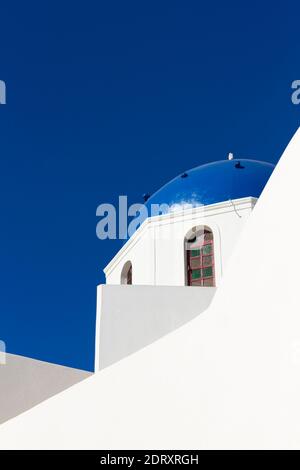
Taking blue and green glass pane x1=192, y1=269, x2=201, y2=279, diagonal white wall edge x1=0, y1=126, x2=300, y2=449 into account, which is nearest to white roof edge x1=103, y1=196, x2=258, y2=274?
blue and green glass pane x1=192, y1=269, x2=201, y2=279

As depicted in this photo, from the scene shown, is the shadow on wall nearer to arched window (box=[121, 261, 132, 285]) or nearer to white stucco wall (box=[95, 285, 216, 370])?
white stucco wall (box=[95, 285, 216, 370])

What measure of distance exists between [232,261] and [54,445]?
4.63 feet

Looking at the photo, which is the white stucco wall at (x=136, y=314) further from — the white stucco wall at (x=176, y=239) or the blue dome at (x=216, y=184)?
the blue dome at (x=216, y=184)

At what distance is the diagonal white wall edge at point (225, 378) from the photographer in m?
2.65

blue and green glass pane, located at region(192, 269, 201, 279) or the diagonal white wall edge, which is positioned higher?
blue and green glass pane, located at region(192, 269, 201, 279)

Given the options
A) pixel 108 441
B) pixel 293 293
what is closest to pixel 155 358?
pixel 108 441

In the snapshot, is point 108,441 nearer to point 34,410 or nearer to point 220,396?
point 220,396

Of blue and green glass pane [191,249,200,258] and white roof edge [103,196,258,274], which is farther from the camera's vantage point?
blue and green glass pane [191,249,200,258]

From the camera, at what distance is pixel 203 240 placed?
10.2 metres

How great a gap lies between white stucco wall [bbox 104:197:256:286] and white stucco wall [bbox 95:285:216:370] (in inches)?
66.6

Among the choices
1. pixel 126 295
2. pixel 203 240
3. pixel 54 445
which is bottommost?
pixel 54 445

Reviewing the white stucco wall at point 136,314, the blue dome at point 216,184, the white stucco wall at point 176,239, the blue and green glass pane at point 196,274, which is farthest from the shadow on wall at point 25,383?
the blue dome at point 216,184

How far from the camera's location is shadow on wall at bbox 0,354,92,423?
7738 millimetres

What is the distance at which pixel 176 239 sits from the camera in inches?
405
